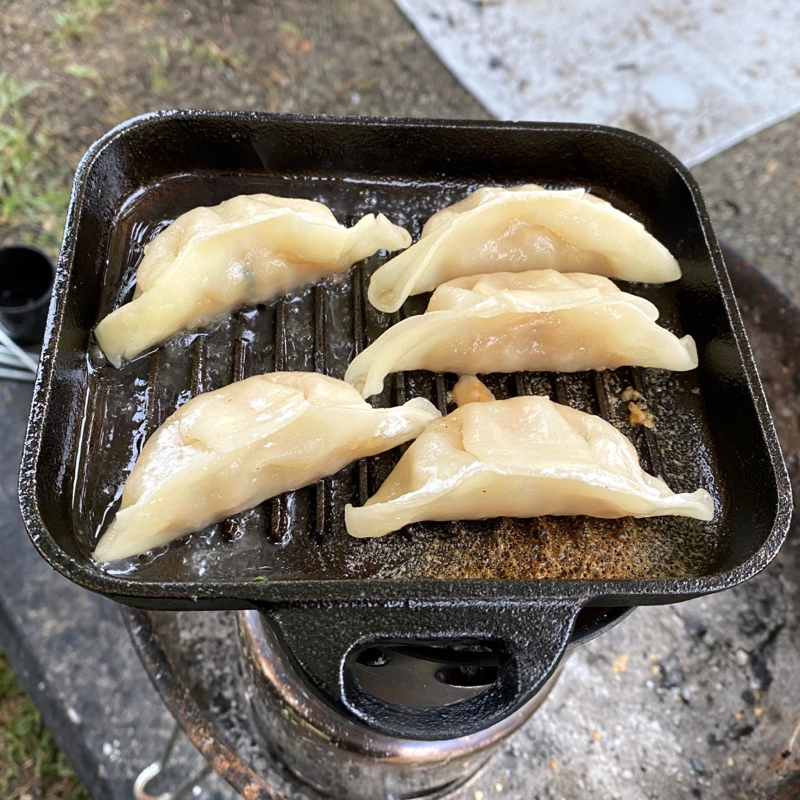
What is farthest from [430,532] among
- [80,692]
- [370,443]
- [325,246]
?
[80,692]

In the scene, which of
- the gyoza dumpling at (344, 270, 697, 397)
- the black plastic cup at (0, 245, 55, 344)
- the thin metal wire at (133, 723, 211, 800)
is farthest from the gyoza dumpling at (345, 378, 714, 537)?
the black plastic cup at (0, 245, 55, 344)

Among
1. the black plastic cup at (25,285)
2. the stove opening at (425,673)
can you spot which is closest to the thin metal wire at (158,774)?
the stove opening at (425,673)

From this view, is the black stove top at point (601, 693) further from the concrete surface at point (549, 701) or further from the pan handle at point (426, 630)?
the pan handle at point (426, 630)

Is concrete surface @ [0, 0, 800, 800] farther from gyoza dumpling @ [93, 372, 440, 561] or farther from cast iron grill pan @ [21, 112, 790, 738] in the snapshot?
gyoza dumpling @ [93, 372, 440, 561]

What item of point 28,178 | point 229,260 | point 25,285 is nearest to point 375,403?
point 229,260

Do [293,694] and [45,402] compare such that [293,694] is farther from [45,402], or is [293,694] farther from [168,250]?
[168,250]

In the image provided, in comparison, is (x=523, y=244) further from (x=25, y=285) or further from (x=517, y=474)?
(x=25, y=285)
